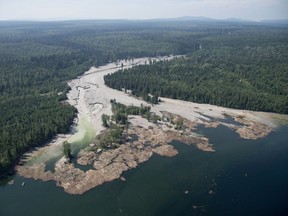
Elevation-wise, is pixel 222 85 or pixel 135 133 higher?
pixel 222 85

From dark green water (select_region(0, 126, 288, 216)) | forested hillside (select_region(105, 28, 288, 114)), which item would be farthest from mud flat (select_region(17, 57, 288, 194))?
forested hillside (select_region(105, 28, 288, 114))

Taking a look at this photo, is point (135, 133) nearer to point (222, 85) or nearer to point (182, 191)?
point (182, 191)

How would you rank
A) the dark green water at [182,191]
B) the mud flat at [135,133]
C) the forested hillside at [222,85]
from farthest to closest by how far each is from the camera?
the forested hillside at [222,85] < the mud flat at [135,133] < the dark green water at [182,191]

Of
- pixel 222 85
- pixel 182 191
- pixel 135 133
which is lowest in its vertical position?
pixel 182 191

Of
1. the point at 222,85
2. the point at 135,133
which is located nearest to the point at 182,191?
the point at 135,133

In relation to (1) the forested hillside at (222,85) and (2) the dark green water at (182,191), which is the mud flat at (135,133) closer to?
(2) the dark green water at (182,191)

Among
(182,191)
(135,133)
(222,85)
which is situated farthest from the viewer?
(222,85)

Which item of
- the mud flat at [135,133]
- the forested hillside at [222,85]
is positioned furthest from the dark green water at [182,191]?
the forested hillside at [222,85]

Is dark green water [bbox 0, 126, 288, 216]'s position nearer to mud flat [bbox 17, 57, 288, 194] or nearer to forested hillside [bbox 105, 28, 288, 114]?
mud flat [bbox 17, 57, 288, 194]

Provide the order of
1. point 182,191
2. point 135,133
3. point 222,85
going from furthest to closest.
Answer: point 222,85, point 135,133, point 182,191
